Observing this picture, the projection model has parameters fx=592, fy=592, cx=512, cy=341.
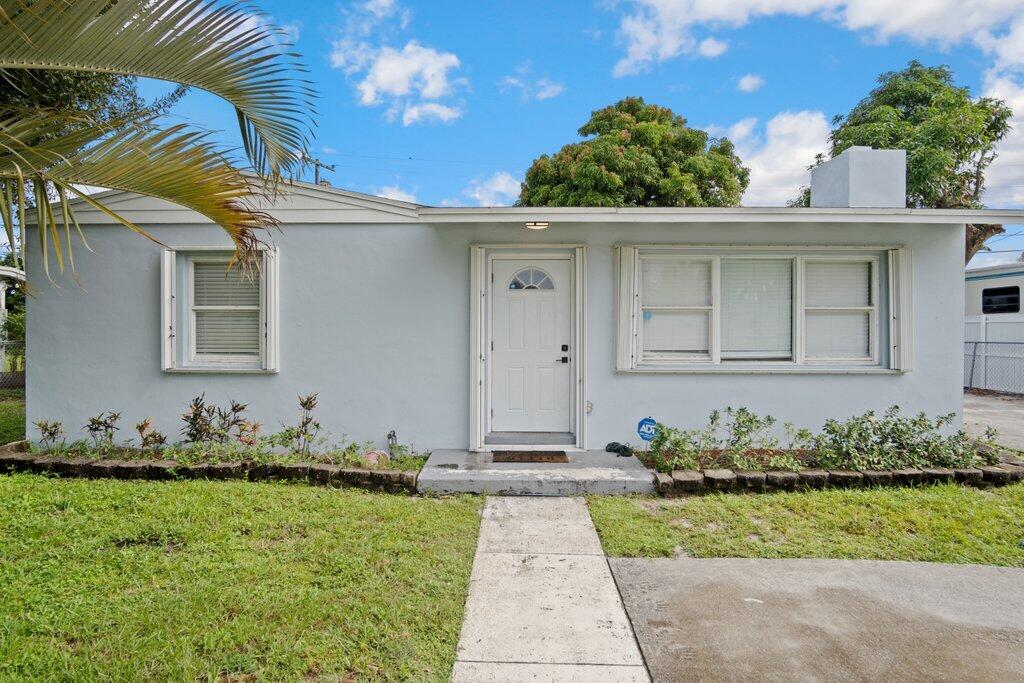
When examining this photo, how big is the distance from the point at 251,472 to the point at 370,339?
67.7 inches

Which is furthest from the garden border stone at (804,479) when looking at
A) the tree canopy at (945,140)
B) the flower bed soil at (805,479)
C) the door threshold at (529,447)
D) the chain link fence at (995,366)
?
the tree canopy at (945,140)

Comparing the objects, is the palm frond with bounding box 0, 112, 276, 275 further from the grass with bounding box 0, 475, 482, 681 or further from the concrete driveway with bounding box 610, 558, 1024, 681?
the concrete driveway with bounding box 610, 558, 1024, 681

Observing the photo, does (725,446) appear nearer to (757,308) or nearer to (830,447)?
(830,447)

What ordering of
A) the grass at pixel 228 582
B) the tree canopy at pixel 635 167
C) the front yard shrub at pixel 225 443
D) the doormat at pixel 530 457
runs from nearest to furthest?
the grass at pixel 228 582
the front yard shrub at pixel 225 443
the doormat at pixel 530 457
the tree canopy at pixel 635 167

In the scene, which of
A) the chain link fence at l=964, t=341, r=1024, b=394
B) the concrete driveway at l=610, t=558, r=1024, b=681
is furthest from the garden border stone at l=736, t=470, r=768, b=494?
the chain link fence at l=964, t=341, r=1024, b=394

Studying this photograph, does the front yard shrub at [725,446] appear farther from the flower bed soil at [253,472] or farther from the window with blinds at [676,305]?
the flower bed soil at [253,472]

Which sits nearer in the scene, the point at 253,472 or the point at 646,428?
the point at 253,472

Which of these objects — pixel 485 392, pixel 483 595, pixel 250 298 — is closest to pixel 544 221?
pixel 485 392

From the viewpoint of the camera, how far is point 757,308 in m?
6.41

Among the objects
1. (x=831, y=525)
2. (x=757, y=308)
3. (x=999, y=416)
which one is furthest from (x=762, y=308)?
(x=999, y=416)

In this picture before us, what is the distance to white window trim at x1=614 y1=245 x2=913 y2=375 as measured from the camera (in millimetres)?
6195

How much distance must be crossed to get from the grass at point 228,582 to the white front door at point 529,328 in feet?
6.07

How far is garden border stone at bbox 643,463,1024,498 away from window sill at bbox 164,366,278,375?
4091 mm

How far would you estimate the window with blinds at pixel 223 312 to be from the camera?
6.28 m
